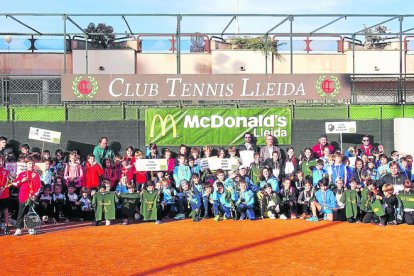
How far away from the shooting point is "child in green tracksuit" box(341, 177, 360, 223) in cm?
1438

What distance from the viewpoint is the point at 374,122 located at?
774 inches

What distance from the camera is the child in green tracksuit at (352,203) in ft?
47.2

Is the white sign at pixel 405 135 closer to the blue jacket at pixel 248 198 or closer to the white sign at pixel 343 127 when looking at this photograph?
the white sign at pixel 343 127

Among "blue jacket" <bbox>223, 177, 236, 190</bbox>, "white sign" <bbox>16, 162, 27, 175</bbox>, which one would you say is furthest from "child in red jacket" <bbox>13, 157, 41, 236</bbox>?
"blue jacket" <bbox>223, 177, 236, 190</bbox>

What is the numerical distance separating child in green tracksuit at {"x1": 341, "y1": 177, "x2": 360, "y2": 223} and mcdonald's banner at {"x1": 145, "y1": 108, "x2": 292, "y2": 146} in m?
5.02

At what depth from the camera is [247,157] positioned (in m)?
17.2

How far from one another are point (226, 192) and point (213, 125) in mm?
4524

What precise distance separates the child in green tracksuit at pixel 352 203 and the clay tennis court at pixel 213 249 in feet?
1.29

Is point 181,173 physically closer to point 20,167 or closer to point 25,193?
point 20,167

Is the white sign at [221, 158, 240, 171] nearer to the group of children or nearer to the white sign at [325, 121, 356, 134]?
the group of children

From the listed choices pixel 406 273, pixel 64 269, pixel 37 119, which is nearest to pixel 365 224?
pixel 406 273

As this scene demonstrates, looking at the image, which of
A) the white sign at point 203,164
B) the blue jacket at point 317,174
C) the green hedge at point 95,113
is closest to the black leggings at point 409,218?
the blue jacket at point 317,174

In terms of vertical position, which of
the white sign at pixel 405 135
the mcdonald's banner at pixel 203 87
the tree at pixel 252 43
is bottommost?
the white sign at pixel 405 135

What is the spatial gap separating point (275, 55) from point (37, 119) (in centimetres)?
2180
